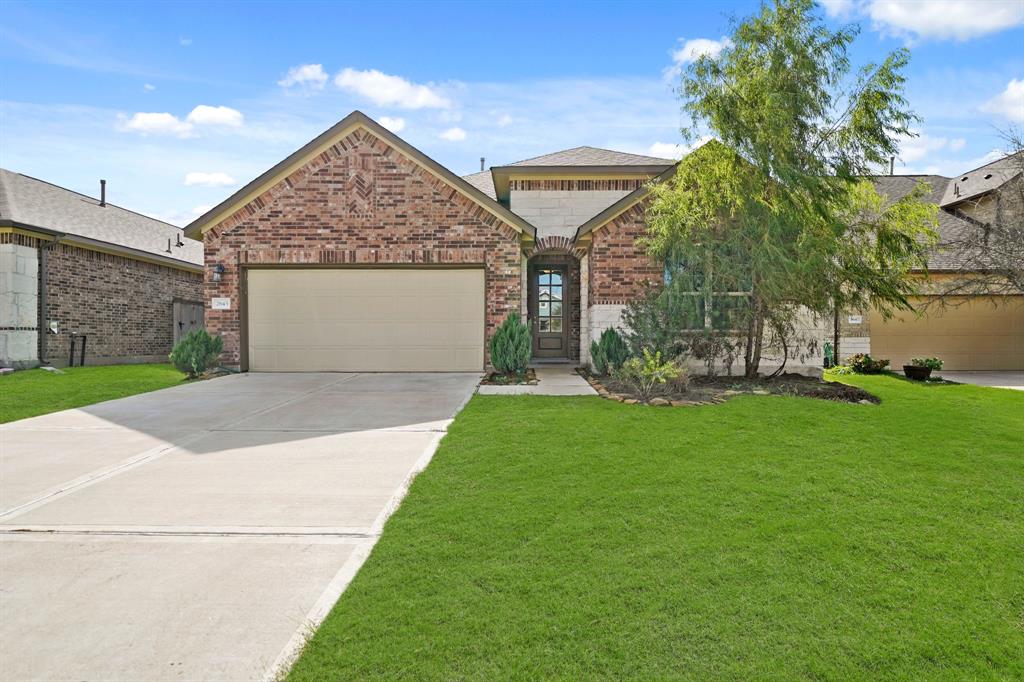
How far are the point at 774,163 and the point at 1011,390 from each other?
6.59 meters

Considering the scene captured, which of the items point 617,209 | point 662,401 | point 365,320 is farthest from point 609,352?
point 365,320

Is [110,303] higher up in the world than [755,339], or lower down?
higher up

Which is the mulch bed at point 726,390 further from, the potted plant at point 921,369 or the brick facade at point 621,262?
the potted plant at point 921,369

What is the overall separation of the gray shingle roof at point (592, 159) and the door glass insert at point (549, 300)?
3003 mm

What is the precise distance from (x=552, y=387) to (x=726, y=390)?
2913 millimetres

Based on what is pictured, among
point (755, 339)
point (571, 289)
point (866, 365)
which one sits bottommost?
point (866, 365)

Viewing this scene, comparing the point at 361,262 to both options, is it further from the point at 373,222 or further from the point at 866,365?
the point at 866,365

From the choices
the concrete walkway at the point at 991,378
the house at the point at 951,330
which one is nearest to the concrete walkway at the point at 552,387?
the house at the point at 951,330

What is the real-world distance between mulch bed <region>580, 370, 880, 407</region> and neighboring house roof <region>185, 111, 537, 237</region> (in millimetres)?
4480

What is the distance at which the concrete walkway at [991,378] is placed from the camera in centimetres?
1245

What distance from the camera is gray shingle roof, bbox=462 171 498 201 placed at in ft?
60.2

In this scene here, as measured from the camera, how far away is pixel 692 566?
331 cm

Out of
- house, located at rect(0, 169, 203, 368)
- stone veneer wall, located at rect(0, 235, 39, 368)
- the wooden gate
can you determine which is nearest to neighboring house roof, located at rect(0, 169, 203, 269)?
house, located at rect(0, 169, 203, 368)

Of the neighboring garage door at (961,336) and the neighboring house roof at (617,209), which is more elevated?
the neighboring house roof at (617,209)
